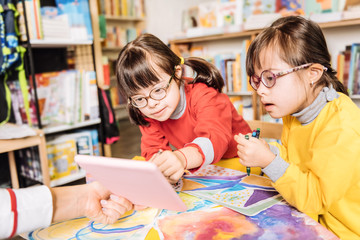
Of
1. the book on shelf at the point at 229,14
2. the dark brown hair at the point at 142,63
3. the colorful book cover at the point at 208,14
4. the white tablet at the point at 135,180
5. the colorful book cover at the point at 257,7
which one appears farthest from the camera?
the colorful book cover at the point at 208,14

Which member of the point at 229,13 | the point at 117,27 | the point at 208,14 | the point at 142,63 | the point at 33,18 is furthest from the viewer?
the point at 117,27

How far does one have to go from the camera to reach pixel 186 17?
396 cm

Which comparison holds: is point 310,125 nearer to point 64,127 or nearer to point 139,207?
point 139,207

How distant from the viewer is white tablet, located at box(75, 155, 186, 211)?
1.70ft

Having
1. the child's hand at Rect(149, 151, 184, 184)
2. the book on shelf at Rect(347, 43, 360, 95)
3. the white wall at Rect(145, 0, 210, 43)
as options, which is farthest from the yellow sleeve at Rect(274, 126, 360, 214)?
the white wall at Rect(145, 0, 210, 43)

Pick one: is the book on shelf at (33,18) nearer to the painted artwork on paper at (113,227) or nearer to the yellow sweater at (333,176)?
the painted artwork on paper at (113,227)

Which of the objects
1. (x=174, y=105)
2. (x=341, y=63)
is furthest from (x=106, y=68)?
(x=174, y=105)

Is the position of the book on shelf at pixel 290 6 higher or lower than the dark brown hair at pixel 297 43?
higher

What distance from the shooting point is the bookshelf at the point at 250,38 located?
7.36 feet

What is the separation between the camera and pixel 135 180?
57cm

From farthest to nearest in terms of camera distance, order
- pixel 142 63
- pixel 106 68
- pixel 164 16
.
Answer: pixel 164 16 < pixel 106 68 < pixel 142 63

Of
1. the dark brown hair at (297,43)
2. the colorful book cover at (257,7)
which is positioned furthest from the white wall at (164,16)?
the dark brown hair at (297,43)

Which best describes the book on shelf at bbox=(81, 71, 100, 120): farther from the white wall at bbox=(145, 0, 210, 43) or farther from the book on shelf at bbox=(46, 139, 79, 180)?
the white wall at bbox=(145, 0, 210, 43)

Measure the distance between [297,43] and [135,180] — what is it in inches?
21.5
